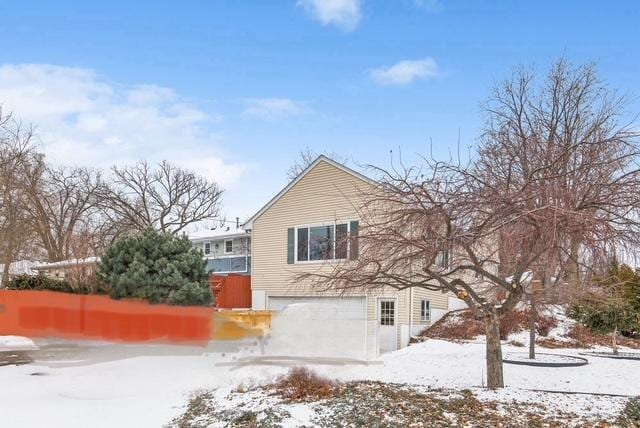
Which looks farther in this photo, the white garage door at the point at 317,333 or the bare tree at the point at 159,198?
the bare tree at the point at 159,198

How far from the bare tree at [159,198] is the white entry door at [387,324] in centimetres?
2077

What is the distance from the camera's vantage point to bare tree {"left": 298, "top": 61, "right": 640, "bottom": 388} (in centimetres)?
645

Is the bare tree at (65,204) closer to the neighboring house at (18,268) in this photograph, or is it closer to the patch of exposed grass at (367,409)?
the neighboring house at (18,268)

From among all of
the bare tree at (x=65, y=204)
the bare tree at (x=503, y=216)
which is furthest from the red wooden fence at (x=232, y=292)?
the bare tree at (x=503, y=216)

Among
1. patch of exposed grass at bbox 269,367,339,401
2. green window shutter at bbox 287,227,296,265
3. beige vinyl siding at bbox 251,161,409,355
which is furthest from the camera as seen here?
green window shutter at bbox 287,227,296,265

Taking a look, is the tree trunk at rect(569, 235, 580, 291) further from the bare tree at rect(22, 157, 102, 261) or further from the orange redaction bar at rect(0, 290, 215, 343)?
the bare tree at rect(22, 157, 102, 261)

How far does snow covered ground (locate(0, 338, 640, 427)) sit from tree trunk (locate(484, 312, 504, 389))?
10.6 inches

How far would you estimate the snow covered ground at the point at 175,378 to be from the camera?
27.1 ft

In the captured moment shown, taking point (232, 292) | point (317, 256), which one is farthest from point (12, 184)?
point (317, 256)

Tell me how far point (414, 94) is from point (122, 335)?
981 cm

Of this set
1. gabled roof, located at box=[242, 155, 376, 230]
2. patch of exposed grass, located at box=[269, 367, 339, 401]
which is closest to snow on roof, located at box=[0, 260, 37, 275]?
gabled roof, located at box=[242, 155, 376, 230]

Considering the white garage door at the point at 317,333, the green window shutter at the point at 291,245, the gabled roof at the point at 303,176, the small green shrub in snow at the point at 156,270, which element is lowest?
the white garage door at the point at 317,333

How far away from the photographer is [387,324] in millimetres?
17766

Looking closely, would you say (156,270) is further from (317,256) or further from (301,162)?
(301,162)
